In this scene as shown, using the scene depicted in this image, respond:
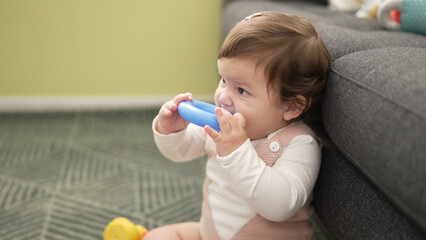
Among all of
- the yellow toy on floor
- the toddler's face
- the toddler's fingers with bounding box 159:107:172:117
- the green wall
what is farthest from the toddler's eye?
the green wall

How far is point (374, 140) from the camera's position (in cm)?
51

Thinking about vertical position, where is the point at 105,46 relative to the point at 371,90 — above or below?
below

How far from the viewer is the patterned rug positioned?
108 cm

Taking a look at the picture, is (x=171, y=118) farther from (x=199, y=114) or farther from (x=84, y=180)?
(x=84, y=180)

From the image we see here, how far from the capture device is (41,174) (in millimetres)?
1320

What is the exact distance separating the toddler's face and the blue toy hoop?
0.04 meters

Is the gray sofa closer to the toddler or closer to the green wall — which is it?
the toddler

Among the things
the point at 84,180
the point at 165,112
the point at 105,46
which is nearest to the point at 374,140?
the point at 165,112

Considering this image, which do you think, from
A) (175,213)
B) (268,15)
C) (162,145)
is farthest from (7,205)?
(268,15)

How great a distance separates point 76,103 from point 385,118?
1.75 m

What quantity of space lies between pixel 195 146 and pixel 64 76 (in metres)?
1.33

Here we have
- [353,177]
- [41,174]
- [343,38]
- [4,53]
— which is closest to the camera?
[353,177]

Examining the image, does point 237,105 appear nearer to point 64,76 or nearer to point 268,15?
point 268,15

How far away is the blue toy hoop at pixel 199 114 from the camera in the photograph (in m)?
0.65
